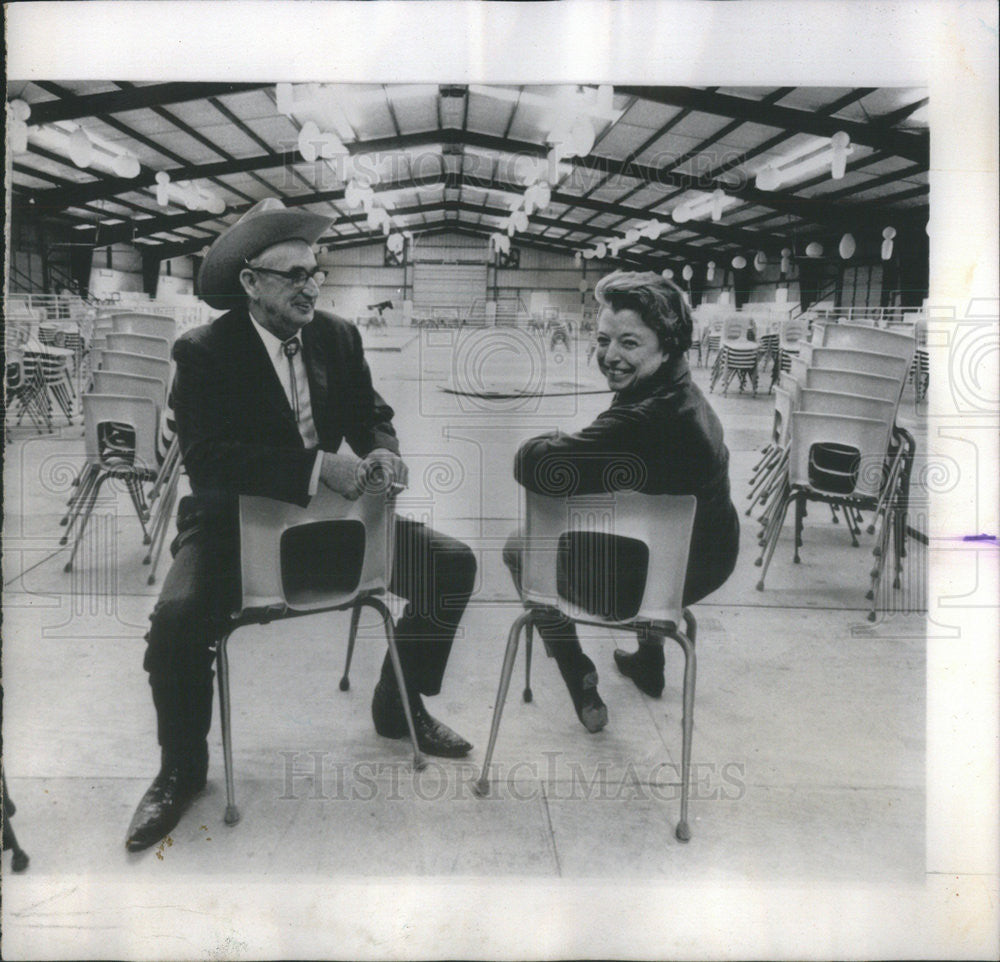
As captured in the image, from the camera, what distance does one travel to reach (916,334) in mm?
1875

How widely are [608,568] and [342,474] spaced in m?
0.68

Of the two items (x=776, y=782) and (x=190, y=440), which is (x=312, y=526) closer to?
(x=190, y=440)

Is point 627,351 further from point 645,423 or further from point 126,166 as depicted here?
point 126,166

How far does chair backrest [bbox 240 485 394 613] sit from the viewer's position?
173 centimetres

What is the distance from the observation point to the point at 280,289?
174 centimetres

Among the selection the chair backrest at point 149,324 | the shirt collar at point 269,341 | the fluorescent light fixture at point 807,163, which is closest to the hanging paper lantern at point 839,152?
the fluorescent light fixture at point 807,163

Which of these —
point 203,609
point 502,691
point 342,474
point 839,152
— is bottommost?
point 502,691

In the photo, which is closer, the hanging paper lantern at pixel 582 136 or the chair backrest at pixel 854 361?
the hanging paper lantern at pixel 582 136

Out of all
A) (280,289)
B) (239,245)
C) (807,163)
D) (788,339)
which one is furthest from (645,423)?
(239,245)

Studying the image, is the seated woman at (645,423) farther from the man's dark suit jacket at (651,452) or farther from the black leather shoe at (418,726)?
the black leather shoe at (418,726)

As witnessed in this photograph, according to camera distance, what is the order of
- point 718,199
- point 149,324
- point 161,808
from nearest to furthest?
point 161,808 → point 149,324 → point 718,199

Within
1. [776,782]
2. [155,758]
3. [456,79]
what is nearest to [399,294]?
[456,79]

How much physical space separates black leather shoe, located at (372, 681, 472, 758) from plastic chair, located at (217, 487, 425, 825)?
1.7 inches

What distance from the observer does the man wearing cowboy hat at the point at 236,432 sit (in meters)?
1.71
